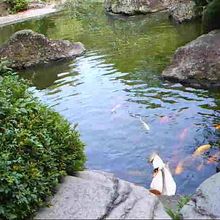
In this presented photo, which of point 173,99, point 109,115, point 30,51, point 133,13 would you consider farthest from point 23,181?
point 133,13

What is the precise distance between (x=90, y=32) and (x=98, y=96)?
31.1ft

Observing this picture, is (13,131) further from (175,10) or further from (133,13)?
(133,13)

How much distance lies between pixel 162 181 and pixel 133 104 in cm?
398

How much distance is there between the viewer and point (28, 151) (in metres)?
4.85

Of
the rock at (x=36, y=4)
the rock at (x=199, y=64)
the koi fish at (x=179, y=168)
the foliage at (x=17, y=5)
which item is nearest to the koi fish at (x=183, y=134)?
the koi fish at (x=179, y=168)

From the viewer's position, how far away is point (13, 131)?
486 cm

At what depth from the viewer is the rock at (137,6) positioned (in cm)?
2517

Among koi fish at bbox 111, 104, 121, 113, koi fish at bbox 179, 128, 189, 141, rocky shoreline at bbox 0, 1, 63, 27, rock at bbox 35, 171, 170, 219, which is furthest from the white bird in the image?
rocky shoreline at bbox 0, 1, 63, 27

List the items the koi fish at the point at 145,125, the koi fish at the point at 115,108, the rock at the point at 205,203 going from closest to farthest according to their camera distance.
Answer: the rock at the point at 205,203 → the koi fish at the point at 145,125 → the koi fish at the point at 115,108

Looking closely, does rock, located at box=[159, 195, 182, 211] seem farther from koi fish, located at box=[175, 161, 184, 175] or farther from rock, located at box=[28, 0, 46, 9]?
rock, located at box=[28, 0, 46, 9]

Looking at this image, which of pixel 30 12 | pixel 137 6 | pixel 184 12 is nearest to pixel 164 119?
pixel 184 12

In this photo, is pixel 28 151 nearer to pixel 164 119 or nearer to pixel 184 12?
pixel 164 119

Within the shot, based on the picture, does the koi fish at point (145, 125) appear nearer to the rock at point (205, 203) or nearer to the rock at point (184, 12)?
the rock at point (205, 203)

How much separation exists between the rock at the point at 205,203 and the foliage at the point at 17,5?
30.1 m
